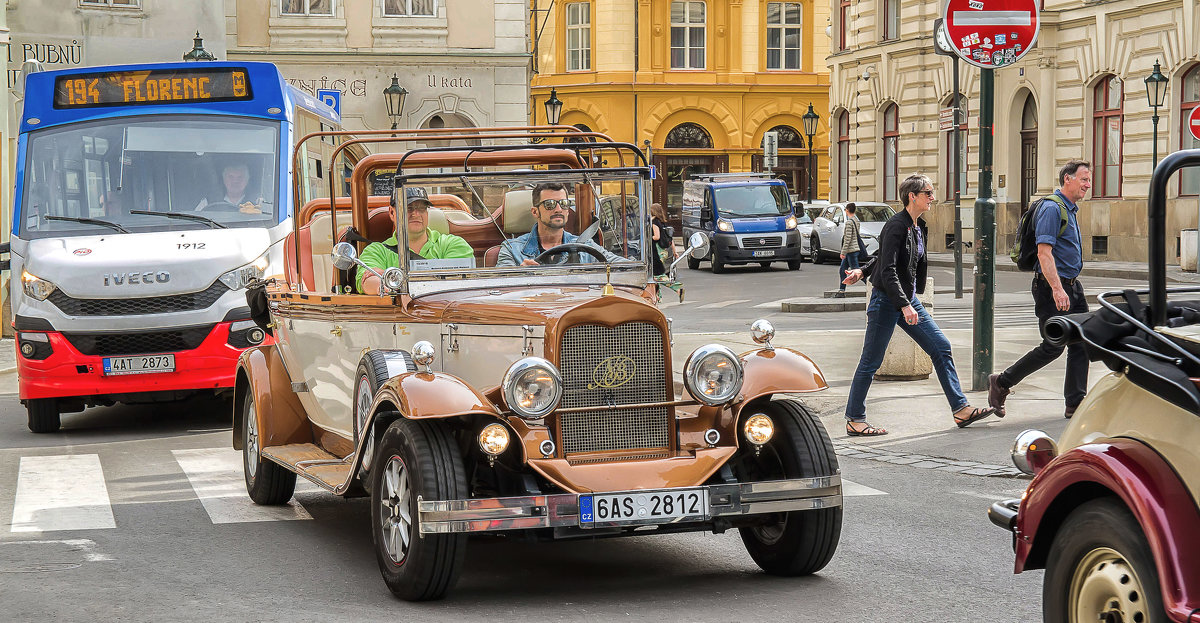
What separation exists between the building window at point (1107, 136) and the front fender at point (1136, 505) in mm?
32532

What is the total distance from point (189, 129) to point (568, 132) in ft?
18.4

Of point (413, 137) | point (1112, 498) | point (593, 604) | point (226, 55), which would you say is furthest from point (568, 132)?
point (226, 55)

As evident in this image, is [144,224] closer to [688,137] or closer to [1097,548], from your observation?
[1097,548]

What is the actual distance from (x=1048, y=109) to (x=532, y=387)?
33927mm

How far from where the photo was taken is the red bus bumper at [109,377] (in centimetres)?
1188

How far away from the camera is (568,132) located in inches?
338

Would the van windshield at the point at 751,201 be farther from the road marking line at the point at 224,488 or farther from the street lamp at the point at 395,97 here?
the road marking line at the point at 224,488

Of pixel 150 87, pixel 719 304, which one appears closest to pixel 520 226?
pixel 150 87

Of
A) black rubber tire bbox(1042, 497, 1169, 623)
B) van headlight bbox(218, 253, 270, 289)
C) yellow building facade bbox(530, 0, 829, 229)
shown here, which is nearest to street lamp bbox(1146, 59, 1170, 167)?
van headlight bbox(218, 253, 270, 289)

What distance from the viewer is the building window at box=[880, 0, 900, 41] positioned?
44531mm

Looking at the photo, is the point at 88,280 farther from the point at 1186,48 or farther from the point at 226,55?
the point at 1186,48

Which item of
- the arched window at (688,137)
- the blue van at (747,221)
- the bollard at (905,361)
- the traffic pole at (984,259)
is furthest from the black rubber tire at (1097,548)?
the arched window at (688,137)

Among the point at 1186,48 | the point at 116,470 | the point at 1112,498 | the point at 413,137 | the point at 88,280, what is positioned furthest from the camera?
the point at 1186,48

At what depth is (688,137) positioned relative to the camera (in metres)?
63.8
